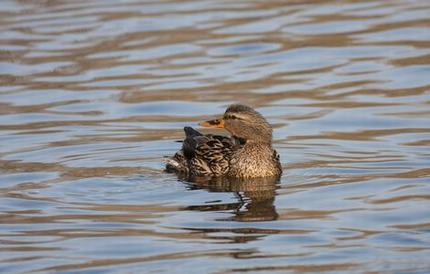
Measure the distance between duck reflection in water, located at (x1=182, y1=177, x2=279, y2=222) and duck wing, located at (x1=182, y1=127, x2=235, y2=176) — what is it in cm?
19

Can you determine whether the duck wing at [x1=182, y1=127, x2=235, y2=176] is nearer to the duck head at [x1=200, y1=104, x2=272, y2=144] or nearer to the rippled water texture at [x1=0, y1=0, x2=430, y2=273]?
the duck head at [x1=200, y1=104, x2=272, y2=144]

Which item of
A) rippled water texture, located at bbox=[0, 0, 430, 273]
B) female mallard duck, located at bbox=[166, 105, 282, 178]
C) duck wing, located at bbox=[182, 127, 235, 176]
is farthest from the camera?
duck wing, located at bbox=[182, 127, 235, 176]

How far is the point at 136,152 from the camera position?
1485cm

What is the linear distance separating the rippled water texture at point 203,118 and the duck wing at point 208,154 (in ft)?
1.28

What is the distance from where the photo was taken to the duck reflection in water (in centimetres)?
1163

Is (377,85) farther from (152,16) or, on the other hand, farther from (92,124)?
(152,16)

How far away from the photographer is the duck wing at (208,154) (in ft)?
45.3

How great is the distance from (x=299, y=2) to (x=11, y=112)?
331 inches

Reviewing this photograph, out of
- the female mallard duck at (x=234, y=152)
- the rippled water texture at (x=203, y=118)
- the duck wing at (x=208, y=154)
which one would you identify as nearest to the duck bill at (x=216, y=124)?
the female mallard duck at (x=234, y=152)

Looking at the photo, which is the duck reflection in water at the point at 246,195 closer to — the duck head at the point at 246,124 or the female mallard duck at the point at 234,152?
the female mallard duck at the point at 234,152

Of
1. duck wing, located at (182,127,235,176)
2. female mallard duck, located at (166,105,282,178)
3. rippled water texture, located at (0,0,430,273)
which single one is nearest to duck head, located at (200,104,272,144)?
female mallard duck, located at (166,105,282,178)

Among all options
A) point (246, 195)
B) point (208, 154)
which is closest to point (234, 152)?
point (208, 154)

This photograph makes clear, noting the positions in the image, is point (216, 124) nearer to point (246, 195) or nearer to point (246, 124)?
point (246, 124)

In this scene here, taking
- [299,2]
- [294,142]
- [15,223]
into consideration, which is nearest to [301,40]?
[299,2]
